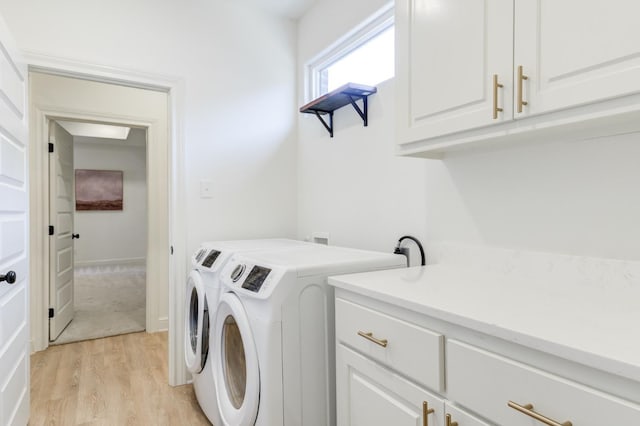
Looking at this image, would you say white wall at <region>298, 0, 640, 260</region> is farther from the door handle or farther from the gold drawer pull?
the door handle

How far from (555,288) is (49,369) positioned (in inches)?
121

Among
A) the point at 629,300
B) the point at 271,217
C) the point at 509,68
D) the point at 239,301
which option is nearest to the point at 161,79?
the point at 271,217

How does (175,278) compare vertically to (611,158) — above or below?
below

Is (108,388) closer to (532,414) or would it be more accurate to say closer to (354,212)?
(354,212)

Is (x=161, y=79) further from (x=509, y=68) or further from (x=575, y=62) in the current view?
(x=575, y=62)

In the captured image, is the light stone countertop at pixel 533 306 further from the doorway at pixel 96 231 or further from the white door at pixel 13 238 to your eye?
the doorway at pixel 96 231

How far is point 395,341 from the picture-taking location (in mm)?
1066

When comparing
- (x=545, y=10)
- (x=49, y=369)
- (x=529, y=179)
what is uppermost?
(x=545, y=10)

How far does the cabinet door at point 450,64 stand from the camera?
1.07 metres

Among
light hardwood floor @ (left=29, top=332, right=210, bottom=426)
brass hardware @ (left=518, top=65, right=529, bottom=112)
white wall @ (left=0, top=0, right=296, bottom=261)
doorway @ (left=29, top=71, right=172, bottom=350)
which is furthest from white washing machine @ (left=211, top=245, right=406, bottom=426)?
doorway @ (left=29, top=71, right=172, bottom=350)

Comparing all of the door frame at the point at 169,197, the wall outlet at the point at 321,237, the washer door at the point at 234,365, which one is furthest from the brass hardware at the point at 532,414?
the door frame at the point at 169,197

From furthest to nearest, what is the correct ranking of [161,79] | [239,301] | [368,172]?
[161,79], [368,172], [239,301]

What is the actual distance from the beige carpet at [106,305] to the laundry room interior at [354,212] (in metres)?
0.13

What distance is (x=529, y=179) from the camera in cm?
130
